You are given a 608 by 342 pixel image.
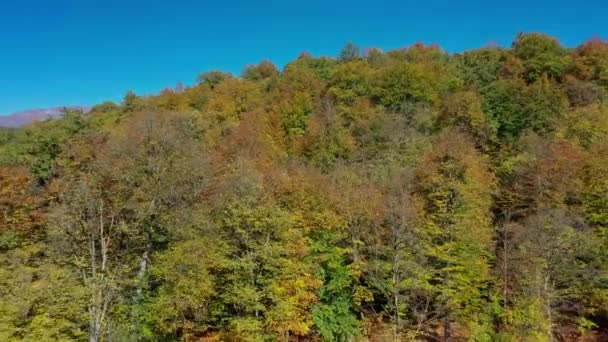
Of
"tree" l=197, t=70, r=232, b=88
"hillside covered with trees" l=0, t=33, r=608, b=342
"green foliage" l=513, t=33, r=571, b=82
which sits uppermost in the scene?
"tree" l=197, t=70, r=232, b=88

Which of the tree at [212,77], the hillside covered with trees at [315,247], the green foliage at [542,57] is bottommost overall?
the hillside covered with trees at [315,247]

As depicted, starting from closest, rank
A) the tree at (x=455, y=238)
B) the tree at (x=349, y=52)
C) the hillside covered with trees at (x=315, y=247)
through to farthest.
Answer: the hillside covered with trees at (x=315, y=247) < the tree at (x=455, y=238) < the tree at (x=349, y=52)

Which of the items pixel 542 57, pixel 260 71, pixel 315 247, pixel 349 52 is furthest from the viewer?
pixel 260 71

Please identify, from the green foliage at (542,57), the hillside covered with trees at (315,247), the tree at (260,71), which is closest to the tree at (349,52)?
the tree at (260,71)

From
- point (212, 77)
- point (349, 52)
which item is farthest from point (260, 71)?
point (349, 52)

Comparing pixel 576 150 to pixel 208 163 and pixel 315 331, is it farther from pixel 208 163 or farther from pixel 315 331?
pixel 208 163

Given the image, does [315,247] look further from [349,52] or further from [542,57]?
[349,52]

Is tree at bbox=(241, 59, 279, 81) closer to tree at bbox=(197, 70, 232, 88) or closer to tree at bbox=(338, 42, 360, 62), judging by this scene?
tree at bbox=(197, 70, 232, 88)

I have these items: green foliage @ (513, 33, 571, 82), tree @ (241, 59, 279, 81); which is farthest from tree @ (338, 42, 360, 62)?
green foliage @ (513, 33, 571, 82)

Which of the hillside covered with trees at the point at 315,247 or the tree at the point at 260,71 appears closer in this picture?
the hillside covered with trees at the point at 315,247

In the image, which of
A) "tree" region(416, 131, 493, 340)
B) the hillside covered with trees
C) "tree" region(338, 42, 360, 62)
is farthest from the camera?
"tree" region(338, 42, 360, 62)

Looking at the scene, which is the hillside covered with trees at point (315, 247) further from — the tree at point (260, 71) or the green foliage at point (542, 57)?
the tree at point (260, 71)
